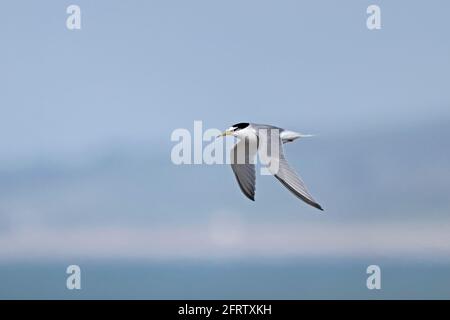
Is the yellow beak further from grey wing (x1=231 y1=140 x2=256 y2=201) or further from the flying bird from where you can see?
grey wing (x1=231 y1=140 x2=256 y2=201)

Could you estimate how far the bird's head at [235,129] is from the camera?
14059mm

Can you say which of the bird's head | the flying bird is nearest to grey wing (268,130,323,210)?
the flying bird

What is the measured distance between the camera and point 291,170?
1139cm

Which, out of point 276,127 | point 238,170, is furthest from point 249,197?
point 276,127

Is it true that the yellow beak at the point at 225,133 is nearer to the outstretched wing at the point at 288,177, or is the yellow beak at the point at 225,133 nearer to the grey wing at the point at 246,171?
the grey wing at the point at 246,171

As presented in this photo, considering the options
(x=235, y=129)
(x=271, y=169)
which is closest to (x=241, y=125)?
(x=235, y=129)

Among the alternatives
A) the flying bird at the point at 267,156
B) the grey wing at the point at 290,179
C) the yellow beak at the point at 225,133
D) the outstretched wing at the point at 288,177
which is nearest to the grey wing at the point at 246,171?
the flying bird at the point at 267,156

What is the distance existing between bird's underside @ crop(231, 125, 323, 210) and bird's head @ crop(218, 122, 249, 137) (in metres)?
0.28

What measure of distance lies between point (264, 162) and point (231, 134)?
7.82 feet

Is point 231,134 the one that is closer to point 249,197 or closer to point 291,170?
point 249,197

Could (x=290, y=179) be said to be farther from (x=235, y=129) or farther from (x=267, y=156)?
(x=235, y=129)

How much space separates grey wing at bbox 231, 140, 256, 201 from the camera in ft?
46.8

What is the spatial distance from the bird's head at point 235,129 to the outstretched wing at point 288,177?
1.85 m
